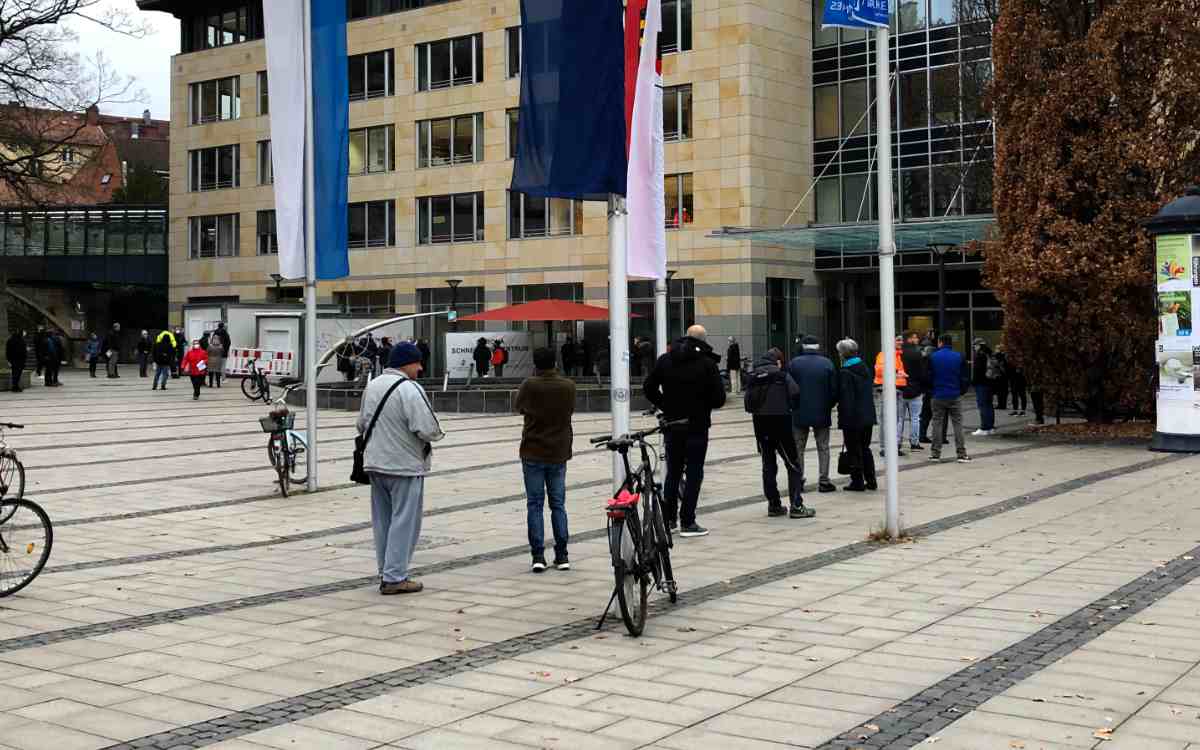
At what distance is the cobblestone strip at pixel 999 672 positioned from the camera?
19.6 feet

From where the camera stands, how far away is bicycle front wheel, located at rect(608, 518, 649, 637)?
797 centimetres

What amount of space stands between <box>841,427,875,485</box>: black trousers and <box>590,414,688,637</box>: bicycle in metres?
7.29

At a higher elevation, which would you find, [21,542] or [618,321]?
[618,321]

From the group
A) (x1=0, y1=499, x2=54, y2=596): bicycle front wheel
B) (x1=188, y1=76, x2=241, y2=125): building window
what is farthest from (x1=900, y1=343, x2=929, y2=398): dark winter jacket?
(x1=188, y1=76, x2=241, y2=125): building window

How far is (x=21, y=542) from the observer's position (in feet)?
31.7

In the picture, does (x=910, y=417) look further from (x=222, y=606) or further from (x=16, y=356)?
(x=16, y=356)

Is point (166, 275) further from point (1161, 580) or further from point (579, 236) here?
point (1161, 580)

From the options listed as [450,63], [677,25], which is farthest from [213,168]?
[677,25]

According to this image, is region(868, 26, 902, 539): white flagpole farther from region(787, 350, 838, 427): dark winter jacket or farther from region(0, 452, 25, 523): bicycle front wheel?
region(0, 452, 25, 523): bicycle front wheel

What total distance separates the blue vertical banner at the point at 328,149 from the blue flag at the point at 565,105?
6.39m

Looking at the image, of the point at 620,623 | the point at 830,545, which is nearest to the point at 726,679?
the point at 620,623

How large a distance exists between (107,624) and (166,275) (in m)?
59.6

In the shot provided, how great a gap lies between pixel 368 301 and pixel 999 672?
50231 mm

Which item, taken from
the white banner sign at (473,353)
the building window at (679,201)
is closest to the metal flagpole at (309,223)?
the white banner sign at (473,353)
